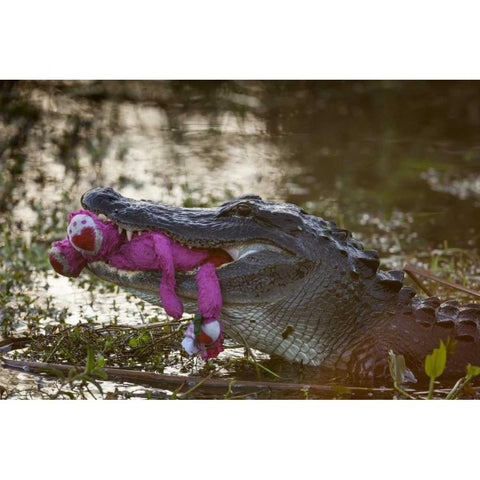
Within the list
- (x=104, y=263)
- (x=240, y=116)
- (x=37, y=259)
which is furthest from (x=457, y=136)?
(x=104, y=263)

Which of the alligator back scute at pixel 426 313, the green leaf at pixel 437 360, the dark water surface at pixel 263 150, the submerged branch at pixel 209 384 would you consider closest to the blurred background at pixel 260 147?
the dark water surface at pixel 263 150

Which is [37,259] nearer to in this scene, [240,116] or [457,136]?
[240,116]

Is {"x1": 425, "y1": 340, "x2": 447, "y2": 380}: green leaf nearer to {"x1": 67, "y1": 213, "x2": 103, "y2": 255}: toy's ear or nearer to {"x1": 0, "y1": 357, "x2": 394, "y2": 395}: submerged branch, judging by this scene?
{"x1": 0, "y1": 357, "x2": 394, "y2": 395}: submerged branch

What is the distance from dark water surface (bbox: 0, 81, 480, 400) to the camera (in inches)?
298

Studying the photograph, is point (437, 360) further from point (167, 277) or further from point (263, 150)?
point (263, 150)

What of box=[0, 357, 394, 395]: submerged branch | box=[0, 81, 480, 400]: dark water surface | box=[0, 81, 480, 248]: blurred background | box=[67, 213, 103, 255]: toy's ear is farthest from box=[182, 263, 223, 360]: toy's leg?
box=[0, 81, 480, 248]: blurred background

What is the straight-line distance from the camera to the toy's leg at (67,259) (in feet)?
13.0

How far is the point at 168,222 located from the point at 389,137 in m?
5.94

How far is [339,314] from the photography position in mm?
4293

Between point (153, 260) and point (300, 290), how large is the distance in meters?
0.67

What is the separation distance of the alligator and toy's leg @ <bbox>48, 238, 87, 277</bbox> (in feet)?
0.21

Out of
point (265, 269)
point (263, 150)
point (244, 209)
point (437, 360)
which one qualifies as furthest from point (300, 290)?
point (263, 150)

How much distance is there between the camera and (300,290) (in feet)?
13.8

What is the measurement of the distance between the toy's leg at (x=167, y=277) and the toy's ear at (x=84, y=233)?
0.79 ft
